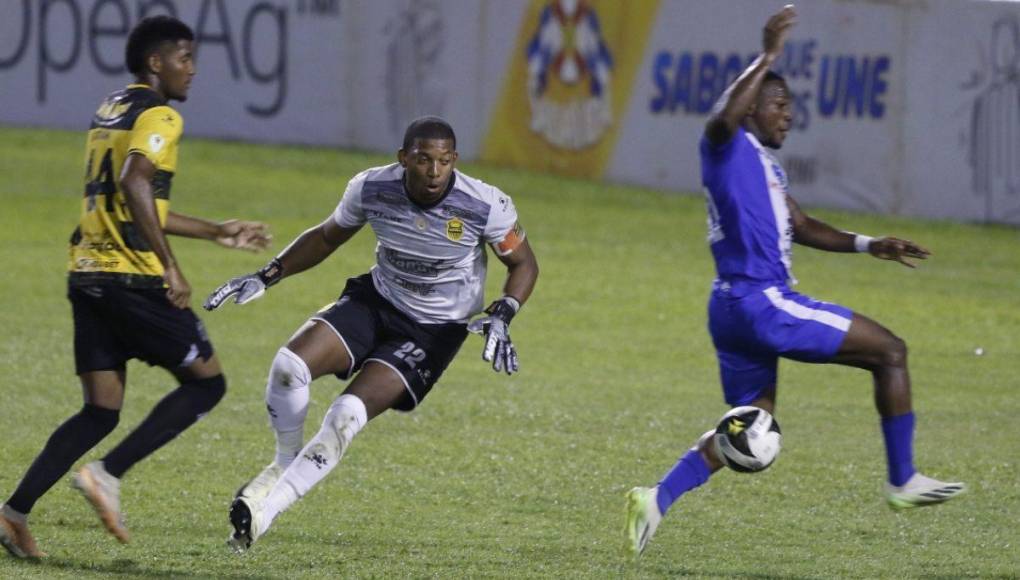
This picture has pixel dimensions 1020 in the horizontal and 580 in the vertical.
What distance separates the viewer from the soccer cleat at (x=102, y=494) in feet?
22.6

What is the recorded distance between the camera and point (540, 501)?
8703 millimetres

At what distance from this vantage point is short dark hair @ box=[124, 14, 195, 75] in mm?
7141

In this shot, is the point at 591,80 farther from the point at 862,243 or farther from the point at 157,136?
the point at 157,136

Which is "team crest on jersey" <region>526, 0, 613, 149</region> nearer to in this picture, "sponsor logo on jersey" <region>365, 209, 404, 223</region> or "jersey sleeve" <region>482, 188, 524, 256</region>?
"jersey sleeve" <region>482, 188, 524, 256</region>

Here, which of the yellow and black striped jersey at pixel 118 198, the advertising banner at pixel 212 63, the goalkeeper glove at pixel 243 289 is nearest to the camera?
the yellow and black striped jersey at pixel 118 198

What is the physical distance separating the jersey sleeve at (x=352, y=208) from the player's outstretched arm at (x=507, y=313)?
0.70 m

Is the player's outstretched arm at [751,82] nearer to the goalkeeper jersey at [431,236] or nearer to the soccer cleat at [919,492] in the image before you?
the goalkeeper jersey at [431,236]

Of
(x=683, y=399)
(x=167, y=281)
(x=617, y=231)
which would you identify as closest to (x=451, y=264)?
(x=167, y=281)

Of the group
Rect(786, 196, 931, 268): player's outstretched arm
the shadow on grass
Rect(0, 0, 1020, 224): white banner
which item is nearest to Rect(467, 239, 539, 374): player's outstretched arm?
Rect(786, 196, 931, 268): player's outstretched arm

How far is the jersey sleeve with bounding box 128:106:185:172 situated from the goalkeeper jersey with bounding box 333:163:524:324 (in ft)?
2.91

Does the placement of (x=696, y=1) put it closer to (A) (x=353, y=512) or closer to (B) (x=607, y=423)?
(B) (x=607, y=423)

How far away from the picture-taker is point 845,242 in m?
7.91

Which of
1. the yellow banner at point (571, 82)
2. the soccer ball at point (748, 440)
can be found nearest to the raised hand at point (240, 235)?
the soccer ball at point (748, 440)

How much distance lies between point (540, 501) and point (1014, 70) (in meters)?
14.1
